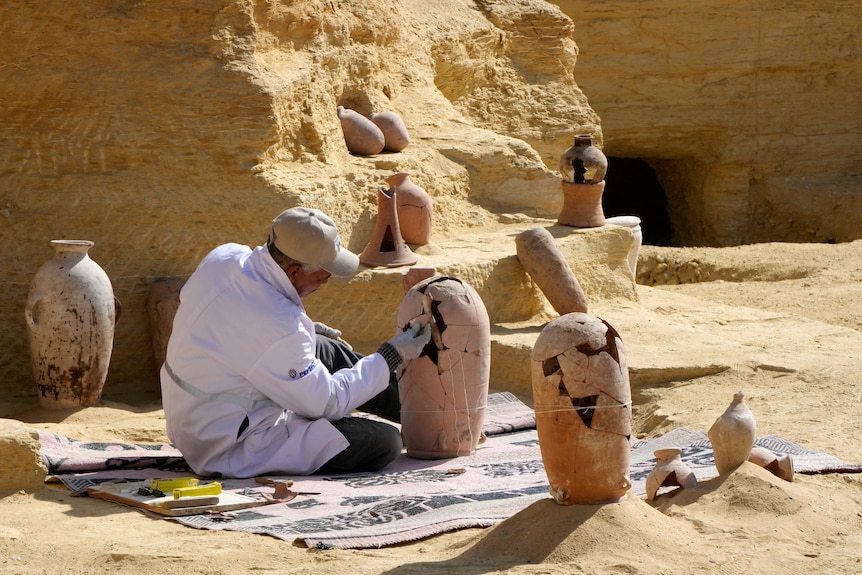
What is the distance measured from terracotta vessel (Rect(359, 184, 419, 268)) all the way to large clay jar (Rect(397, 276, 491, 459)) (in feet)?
8.47

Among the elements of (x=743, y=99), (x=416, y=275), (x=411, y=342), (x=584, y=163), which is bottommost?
(x=411, y=342)

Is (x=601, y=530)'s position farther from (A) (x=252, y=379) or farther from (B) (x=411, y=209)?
(B) (x=411, y=209)

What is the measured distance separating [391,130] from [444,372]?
4.57m

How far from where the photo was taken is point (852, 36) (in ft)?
51.4

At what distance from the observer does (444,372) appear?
17.4 feet

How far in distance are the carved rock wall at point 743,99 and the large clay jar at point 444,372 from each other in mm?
10462

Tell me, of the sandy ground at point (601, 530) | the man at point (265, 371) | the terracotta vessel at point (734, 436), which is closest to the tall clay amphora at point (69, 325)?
the sandy ground at point (601, 530)

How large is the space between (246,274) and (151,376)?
2895 millimetres

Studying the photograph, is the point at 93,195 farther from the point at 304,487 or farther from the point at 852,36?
the point at 852,36

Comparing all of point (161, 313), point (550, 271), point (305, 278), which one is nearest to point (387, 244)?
point (550, 271)

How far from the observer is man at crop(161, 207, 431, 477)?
474 cm

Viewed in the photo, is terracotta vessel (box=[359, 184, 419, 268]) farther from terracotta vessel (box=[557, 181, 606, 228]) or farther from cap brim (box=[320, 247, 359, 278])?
cap brim (box=[320, 247, 359, 278])

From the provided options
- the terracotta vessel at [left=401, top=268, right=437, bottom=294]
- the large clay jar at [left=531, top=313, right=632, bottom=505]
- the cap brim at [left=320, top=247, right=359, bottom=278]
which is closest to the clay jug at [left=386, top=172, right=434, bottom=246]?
the terracotta vessel at [left=401, top=268, right=437, bottom=294]

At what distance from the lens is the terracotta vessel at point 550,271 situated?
8102 mm
